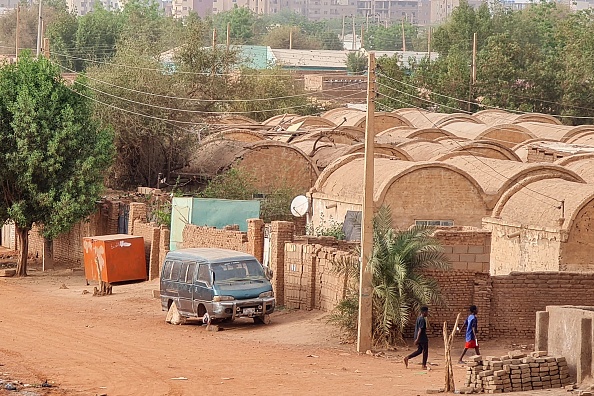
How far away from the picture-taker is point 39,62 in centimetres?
3275

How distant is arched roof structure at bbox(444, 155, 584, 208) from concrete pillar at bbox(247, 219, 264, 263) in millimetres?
6624

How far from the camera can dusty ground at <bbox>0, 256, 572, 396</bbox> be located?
1788 centimetres

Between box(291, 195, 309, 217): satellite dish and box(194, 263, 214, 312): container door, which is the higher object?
box(291, 195, 309, 217): satellite dish

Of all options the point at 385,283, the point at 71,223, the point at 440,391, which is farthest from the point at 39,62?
the point at 440,391

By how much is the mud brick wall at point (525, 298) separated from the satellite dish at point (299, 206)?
35.7 feet

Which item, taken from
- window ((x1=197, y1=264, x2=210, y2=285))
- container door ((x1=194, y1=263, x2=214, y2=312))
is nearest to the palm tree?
container door ((x1=194, y1=263, x2=214, y2=312))

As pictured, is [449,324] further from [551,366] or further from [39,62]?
[39,62]

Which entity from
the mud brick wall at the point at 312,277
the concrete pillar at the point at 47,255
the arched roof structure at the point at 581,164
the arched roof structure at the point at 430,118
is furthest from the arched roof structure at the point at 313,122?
the mud brick wall at the point at 312,277

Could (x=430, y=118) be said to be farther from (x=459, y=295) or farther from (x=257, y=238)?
(x=459, y=295)

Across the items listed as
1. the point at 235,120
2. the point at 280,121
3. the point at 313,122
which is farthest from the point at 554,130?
the point at 235,120

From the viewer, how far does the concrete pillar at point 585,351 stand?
16.4 metres

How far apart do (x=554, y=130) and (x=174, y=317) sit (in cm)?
2840

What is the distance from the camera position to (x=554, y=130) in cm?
4906

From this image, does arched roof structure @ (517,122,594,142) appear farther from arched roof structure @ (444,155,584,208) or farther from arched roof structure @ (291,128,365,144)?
arched roof structure @ (444,155,584,208)
